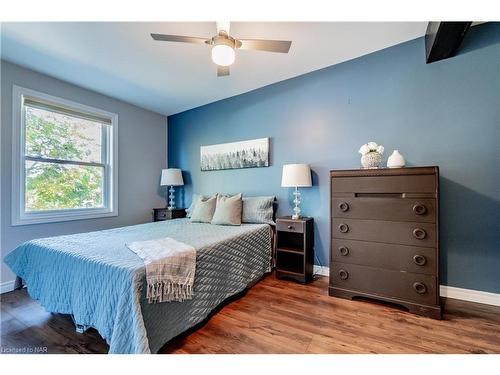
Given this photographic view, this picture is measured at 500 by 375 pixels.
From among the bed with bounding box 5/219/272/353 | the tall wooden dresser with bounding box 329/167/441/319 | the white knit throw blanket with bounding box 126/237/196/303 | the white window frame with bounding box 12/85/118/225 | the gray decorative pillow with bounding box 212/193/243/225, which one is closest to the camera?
the bed with bounding box 5/219/272/353

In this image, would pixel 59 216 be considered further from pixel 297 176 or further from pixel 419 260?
pixel 419 260

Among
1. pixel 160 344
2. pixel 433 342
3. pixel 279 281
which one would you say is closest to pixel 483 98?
pixel 433 342

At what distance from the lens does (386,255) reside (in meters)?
1.93

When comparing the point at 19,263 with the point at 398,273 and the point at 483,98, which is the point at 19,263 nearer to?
the point at 398,273

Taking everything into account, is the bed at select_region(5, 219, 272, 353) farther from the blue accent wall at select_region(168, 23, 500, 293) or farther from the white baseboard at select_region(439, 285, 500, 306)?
the white baseboard at select_region(439, 285, 500, 306)

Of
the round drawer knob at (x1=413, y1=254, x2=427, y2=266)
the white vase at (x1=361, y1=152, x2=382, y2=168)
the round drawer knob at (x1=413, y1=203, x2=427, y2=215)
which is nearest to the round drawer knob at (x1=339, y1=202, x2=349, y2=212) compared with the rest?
the white vase at (x1=361, y1=152, x2=382, y2=168)

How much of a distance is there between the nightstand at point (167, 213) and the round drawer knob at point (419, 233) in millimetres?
3151

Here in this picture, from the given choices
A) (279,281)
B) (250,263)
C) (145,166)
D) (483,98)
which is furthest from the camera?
(145,166)

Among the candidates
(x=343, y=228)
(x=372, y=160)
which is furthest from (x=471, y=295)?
(x=372, y=160)

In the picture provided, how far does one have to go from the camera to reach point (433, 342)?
1.45 metres

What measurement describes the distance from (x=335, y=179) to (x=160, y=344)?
6.37 feet

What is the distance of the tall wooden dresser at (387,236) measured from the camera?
5.79ft

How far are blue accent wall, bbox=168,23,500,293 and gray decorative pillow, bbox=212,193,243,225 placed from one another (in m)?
0.43

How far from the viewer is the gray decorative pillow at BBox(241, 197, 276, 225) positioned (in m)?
2.84
